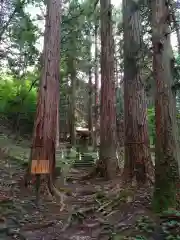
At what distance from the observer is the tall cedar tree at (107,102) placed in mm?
10414

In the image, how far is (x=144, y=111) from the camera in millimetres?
7863

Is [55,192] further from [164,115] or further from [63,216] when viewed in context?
[164,115]

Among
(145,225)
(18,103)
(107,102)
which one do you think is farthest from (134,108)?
(18,103)

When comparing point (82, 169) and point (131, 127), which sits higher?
point (131, 127)

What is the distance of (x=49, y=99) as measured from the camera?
27.2 feet

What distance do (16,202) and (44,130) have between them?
2206 millimetres

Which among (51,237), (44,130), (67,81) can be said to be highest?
(67,81)

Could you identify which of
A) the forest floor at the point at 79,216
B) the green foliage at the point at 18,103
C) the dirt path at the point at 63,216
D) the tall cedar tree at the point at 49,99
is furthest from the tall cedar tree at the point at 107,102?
the green foliage at the point at 18,103

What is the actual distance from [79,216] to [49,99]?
3.69 meters

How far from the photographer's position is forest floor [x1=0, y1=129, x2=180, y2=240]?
4770mm

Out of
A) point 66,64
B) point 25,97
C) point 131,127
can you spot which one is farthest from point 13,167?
point 66,64

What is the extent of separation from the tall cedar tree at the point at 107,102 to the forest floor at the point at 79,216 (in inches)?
84.9

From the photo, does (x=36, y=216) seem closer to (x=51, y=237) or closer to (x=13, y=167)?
(x=51, y=237)

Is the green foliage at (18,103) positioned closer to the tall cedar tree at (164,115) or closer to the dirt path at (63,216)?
the dirt path at (63,216)
